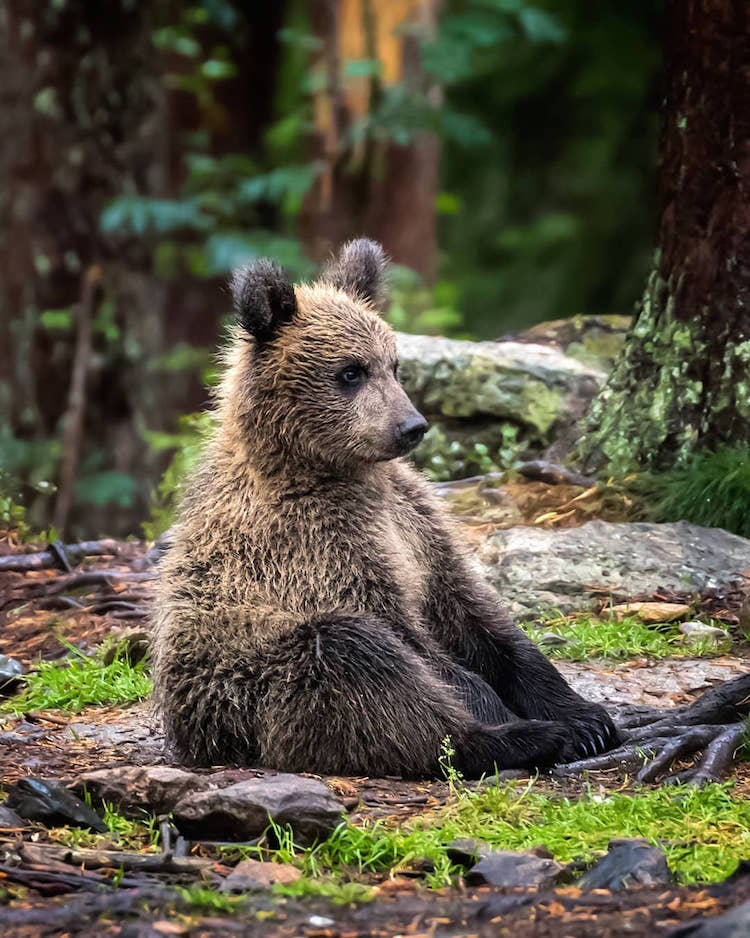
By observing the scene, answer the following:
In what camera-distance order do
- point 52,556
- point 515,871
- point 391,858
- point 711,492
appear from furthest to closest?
point 52,556
point 711,492
point 391,858
point 515,871

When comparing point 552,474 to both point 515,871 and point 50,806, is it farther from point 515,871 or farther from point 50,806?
point 515,871

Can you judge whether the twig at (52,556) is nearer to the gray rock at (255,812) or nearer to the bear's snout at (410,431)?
the bear's snout at (410,431)

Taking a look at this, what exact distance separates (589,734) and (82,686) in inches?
92.6

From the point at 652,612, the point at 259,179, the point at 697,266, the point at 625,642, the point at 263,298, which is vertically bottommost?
the point at 625,642

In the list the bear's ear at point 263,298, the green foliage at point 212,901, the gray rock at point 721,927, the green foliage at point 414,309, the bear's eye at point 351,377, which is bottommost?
the green foliage at point 212,901

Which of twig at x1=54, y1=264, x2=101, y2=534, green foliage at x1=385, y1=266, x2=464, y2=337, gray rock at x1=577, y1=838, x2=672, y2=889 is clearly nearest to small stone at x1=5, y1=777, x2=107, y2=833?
gray rock at x1=577, y1=838, x2=672, y2=889

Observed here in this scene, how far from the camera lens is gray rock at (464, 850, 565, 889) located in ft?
11.6

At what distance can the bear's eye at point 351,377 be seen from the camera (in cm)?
529

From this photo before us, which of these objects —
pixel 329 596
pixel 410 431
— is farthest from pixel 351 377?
pixel 329 596

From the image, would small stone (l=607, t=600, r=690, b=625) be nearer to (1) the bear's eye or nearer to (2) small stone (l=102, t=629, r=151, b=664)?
(1) the bear's eye

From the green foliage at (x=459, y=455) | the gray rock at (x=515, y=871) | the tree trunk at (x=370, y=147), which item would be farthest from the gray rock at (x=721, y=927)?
the tree trunk at (x=370, y=147)

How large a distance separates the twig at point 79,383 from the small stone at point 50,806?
14.9 feet

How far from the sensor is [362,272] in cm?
575

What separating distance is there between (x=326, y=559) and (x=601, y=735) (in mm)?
1188
